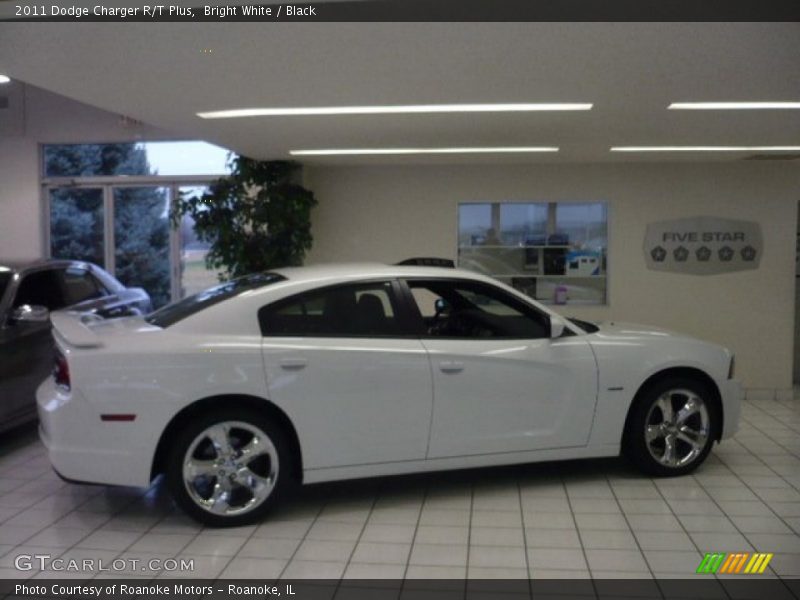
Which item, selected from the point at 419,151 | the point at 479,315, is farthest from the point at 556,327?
the point at 419,151

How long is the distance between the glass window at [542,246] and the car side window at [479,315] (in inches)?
122

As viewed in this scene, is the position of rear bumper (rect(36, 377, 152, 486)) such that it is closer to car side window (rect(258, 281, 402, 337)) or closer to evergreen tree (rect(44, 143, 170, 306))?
car side window (rect(258, 281, 402, 337))

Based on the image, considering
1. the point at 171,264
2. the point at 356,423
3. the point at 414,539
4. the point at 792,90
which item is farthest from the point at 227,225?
the point at 792,90

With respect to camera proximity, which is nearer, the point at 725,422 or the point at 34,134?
the point at 725,422

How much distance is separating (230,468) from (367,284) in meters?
1.41

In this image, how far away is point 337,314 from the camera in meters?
4.89

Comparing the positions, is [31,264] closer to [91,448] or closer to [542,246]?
[91,448]

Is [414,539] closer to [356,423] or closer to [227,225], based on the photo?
[356,423]

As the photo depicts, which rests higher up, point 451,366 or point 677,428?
point 451,366

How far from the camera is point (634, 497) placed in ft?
16.7

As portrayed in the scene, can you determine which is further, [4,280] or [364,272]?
[4,280]

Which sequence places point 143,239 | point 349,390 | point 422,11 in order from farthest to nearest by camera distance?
point 143,239 → point 349,390 → point 422,11

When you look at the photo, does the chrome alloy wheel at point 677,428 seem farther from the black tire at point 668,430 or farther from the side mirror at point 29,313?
the side mirror at point 29,313

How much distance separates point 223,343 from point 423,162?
4.24 meters
